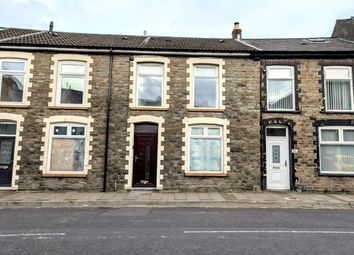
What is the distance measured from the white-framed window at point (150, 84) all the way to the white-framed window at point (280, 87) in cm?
493

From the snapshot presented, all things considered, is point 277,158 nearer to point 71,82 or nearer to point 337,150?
point 337,150

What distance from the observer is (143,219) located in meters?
7.75

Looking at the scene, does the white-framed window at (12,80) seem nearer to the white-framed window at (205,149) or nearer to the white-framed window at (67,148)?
the white-framed window at (67,148)

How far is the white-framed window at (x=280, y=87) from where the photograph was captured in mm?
13352

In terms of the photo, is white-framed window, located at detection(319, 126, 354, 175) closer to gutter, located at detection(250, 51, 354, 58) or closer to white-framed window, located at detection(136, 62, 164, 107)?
gutter, located at detection(250, 51, 354, 58)

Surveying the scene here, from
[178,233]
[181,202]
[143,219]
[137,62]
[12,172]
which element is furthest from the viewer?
[137,62]

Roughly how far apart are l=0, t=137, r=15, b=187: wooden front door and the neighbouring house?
42 mm

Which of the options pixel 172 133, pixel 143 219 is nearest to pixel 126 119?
pixel 172 133

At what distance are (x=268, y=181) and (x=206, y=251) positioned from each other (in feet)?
28.4

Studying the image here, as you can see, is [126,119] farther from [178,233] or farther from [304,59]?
[304,59]

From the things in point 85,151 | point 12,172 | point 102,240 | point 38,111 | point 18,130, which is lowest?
point 102,240

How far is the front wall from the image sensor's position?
12609 millimetres

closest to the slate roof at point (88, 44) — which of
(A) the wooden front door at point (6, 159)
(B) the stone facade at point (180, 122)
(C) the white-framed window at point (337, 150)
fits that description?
(B) the stone facade at point (180, 122)

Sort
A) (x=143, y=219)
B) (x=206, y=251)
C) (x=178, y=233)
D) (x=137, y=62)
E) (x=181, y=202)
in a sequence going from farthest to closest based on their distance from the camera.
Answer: (x=137, y=62)
(x=181, y=202)
(x=143, y=219)
(x=178, y=233)
(x=206, y=251)
